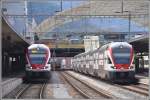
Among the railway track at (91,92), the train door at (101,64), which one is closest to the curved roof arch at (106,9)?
the train door at (101,64)

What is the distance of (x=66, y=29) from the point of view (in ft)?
128

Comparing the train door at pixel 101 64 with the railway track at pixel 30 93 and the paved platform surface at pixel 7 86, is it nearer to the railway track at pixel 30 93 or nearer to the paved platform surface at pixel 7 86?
the railway track at pixel 30 93

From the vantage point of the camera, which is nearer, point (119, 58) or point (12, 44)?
point (119, 58)

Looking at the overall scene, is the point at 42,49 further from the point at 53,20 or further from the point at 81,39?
the point at 81,39

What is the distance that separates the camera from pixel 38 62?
29375mm

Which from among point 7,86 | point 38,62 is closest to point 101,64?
point 38,62

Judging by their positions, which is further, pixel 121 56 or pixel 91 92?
pixel 121 56

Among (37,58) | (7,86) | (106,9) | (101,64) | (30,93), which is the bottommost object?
(30,93)

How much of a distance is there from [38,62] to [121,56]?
17.5 feet

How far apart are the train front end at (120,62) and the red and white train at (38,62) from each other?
13.7ft

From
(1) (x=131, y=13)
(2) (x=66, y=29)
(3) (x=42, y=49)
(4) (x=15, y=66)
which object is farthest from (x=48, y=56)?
(4) (x=15, y=66)

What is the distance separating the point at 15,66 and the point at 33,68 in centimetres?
2894

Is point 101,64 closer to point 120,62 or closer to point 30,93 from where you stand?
point 120,62

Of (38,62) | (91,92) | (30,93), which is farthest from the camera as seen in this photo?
(38,62)
